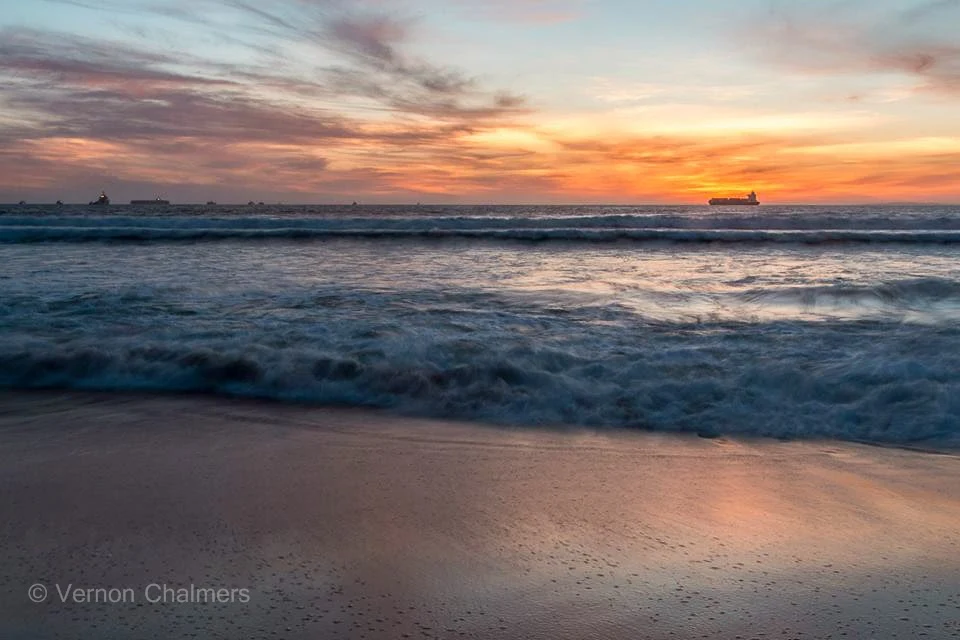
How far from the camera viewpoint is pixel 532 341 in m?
5.60

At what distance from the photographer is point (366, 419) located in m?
4.32

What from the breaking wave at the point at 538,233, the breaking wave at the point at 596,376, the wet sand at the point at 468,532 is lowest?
the wet sand at the point at 468,532

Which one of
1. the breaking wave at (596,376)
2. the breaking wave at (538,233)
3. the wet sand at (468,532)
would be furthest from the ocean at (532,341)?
the breaking wave at (538,233)

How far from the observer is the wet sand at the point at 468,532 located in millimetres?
2139

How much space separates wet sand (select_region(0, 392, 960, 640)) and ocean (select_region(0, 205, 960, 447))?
465mm

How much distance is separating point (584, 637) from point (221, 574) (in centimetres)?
122

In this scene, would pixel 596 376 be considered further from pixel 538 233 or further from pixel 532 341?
pixel 538 233

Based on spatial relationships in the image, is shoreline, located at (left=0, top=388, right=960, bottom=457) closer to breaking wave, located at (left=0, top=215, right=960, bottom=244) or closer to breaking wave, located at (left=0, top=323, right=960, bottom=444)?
breaking wave, located at (left=0, top=323, right=960, bottom=444)

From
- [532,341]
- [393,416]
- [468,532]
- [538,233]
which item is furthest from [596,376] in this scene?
[538,233]

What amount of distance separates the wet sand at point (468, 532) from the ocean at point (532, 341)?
465 mm

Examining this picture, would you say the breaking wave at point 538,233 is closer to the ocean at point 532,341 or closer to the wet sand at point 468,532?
the ocean at point 532,341

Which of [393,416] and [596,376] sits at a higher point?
[596,376]

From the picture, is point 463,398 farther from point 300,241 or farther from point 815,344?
point 300,241

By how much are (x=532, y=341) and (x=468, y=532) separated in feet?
9.65
